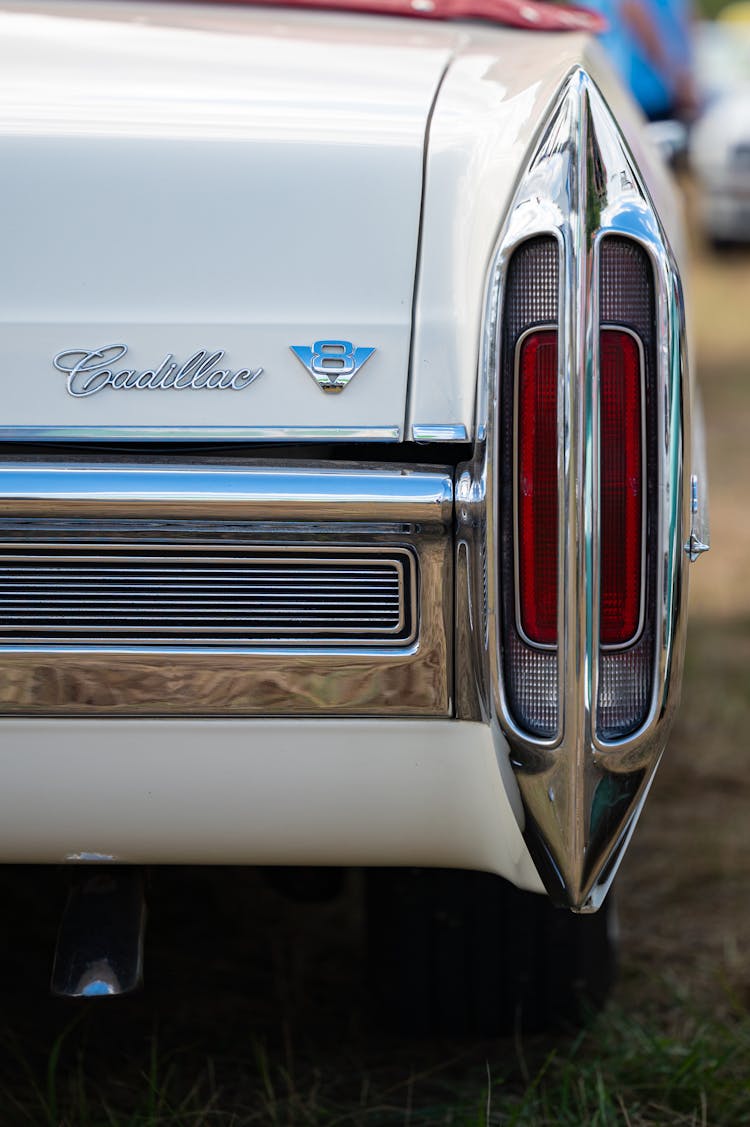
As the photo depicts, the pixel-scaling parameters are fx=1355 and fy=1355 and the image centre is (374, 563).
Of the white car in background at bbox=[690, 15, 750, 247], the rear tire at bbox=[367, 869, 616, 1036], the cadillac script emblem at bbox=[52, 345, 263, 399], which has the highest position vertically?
the white car in background at bbox=[690, 15, 750, 247]

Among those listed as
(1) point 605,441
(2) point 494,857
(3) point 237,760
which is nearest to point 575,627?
(1) point 605,441

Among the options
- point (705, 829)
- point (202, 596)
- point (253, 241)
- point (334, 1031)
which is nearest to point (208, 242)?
point (253, 241)

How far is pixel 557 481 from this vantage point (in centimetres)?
152

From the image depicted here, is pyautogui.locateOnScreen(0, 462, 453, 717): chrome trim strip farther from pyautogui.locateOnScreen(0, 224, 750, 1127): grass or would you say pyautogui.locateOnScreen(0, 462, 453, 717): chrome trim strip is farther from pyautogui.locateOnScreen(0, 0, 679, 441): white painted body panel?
pyautogui.locateOnScreen(0, 224, 750, 1127): grass

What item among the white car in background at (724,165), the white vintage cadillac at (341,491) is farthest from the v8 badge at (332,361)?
the white car in background at (724,165)

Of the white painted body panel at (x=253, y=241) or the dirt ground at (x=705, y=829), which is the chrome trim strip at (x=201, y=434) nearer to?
the white painted body panel at (x=253, y=241)

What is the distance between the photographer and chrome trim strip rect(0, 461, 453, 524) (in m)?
1.51

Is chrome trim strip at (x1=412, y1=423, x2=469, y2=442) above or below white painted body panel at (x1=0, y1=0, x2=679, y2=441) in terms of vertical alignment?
below

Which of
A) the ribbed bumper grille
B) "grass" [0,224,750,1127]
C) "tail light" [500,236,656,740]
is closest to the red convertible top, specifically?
"tail light" [500,236,656,740]

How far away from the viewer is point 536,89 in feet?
5.61

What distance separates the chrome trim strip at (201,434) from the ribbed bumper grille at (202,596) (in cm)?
12

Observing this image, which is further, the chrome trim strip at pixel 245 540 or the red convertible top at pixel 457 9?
the red convertible top at pixel 457 9

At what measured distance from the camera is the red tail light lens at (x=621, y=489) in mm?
1534

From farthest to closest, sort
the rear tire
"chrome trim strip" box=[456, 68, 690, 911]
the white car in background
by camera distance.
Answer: the white car in background, the rear tire, "chrome trim strip" box=[456, 68, 690, 911]
